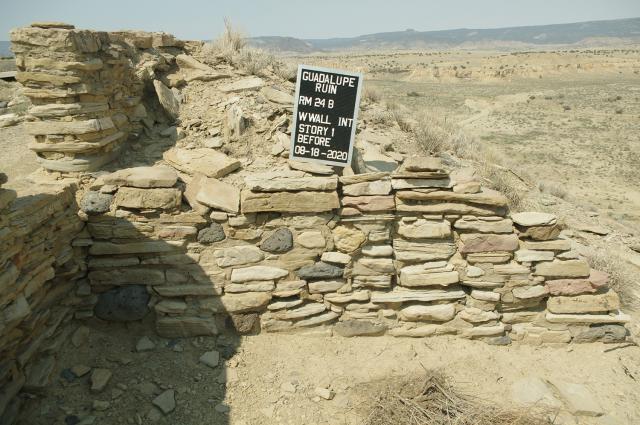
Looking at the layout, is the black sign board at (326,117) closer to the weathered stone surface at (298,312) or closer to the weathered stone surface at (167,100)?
the weathered stone surface at (298,312)

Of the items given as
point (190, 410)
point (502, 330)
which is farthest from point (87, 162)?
point (502, 330)

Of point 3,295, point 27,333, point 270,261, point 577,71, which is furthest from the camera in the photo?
point 577,71

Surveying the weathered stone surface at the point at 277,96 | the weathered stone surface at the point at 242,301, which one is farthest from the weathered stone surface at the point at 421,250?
the weathered stone surface at the point at 277,96

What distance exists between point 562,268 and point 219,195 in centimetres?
376

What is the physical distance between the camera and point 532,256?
14.9 feet

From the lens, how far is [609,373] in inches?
173

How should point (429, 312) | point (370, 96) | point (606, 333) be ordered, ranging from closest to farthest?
point (429, 312) → point (606, 333) → point (370, 96)

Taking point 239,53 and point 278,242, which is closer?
point 278,242

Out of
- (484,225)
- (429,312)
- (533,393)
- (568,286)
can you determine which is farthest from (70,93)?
(568,286)

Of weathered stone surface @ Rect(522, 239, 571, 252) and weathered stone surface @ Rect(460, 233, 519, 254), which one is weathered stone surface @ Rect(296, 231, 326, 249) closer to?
weathered stone surface @ Rect(460, 233, 519, 254)

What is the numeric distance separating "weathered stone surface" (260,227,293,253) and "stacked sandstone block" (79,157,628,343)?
0.01 meters

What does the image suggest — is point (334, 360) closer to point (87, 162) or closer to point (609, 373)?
point (609, 373)

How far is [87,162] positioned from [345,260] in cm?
294

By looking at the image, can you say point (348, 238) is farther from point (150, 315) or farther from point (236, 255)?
point (150, 315)
